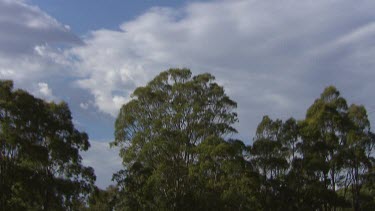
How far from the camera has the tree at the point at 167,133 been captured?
4109 cm

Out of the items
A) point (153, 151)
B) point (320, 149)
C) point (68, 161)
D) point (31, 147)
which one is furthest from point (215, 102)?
point (31, 147)

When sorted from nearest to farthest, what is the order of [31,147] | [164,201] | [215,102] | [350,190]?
1. [31,147]
2. [164,201]
3. [215,102]
4. [350,190]

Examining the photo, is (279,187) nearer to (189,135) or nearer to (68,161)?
(189,135)

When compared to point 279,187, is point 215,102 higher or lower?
higher

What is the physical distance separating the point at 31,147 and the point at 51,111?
3658mm

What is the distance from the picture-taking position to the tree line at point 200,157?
117 ft

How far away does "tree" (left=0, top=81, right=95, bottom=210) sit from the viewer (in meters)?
32.8

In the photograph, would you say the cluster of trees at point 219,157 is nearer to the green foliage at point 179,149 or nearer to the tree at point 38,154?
the green foliage at point 179,149

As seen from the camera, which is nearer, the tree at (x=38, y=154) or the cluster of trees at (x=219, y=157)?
the tree at (x=38, y=154)

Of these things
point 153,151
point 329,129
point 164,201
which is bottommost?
point 164,201

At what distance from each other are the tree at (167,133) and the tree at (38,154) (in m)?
5.79

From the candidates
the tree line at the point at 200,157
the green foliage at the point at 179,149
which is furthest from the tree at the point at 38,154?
the green foliage at the point at 179,149

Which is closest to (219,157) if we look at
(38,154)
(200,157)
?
(200,157)

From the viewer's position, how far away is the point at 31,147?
108ft
